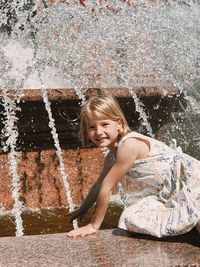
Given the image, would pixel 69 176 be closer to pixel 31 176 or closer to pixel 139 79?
pixel 31 176

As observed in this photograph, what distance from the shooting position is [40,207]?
530cm

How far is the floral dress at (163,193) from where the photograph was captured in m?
2.80

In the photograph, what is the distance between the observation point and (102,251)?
2609mm

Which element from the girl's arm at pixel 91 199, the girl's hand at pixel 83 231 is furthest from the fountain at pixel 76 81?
the girl's hand at pixel 83 231

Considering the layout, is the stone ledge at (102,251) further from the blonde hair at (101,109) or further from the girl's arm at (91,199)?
the blonde hair at (101,109)

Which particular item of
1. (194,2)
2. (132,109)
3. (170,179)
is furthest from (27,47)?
(170,179)

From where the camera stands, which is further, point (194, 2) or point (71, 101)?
point (194, 2)

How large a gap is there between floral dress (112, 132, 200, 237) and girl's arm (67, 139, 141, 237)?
0.06 metres

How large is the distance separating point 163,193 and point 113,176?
29cm

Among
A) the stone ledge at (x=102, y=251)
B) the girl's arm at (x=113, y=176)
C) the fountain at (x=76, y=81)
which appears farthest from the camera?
the fountain at (x=76, y=81)

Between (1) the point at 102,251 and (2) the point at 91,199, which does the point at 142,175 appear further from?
(1) the point at 102,251

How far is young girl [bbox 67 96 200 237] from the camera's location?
9.34ft

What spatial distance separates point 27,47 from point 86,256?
263 inches

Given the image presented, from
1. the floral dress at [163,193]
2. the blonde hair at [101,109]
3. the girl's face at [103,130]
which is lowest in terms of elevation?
the floral dress at [163,193]
